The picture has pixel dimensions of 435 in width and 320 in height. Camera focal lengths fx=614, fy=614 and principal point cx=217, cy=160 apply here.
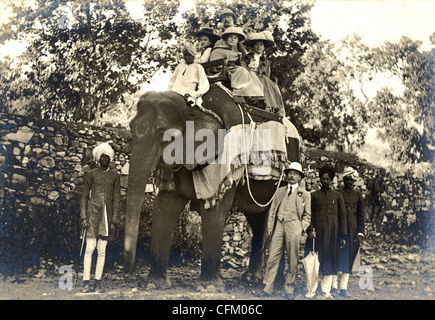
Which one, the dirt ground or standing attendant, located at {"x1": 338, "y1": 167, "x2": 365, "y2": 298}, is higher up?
standing attendant, located at {"x1": 338, "y1": 167, "x2": 365, "y2": 298}

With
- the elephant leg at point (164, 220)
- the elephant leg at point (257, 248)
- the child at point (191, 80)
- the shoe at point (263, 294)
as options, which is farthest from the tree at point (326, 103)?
the shoe at point (263, 294)

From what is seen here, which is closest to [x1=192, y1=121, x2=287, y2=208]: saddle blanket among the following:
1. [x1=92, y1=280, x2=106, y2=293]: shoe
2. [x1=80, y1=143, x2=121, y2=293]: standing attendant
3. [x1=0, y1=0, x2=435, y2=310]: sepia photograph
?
[x1=0, y1=0, x2=435, y2=310]: sepia photograph

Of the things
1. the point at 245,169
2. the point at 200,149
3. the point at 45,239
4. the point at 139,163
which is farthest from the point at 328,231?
the point at 45,239

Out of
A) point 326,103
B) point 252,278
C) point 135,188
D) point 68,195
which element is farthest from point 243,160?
point 326,103

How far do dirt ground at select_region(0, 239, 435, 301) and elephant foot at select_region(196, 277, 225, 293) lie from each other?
0.13 ft

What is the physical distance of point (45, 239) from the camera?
8.23m

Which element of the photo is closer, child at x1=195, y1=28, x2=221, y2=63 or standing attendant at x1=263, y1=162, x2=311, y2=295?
standing attendant at x1=263, y1=162, x2=311, y2=295

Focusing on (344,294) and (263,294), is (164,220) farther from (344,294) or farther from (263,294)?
(344,294)

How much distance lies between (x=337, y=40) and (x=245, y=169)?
354 centimetres

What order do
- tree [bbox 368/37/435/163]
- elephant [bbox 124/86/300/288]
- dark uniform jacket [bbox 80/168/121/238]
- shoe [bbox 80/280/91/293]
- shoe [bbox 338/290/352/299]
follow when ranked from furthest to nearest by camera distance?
tree [bbox 368/37/435/163], shoe [bbox 338/290/352/299], dark uniform jacket [bbox 80/168/121/238], shoe [bbox 80/280/91/293], elephant [bbox 124/86/300/288]

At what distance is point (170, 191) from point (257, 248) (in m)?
1.65

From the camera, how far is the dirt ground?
6.94 metres

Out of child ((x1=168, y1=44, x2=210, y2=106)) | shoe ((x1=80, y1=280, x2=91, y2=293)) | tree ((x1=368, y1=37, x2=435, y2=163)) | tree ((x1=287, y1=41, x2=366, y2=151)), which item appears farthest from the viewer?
tree ((x1=287, y1=41, x2=366, y2=151))

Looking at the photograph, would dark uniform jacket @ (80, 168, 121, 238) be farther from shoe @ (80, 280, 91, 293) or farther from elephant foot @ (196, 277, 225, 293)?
elephant foot @ (196, 277, 225, 293)
